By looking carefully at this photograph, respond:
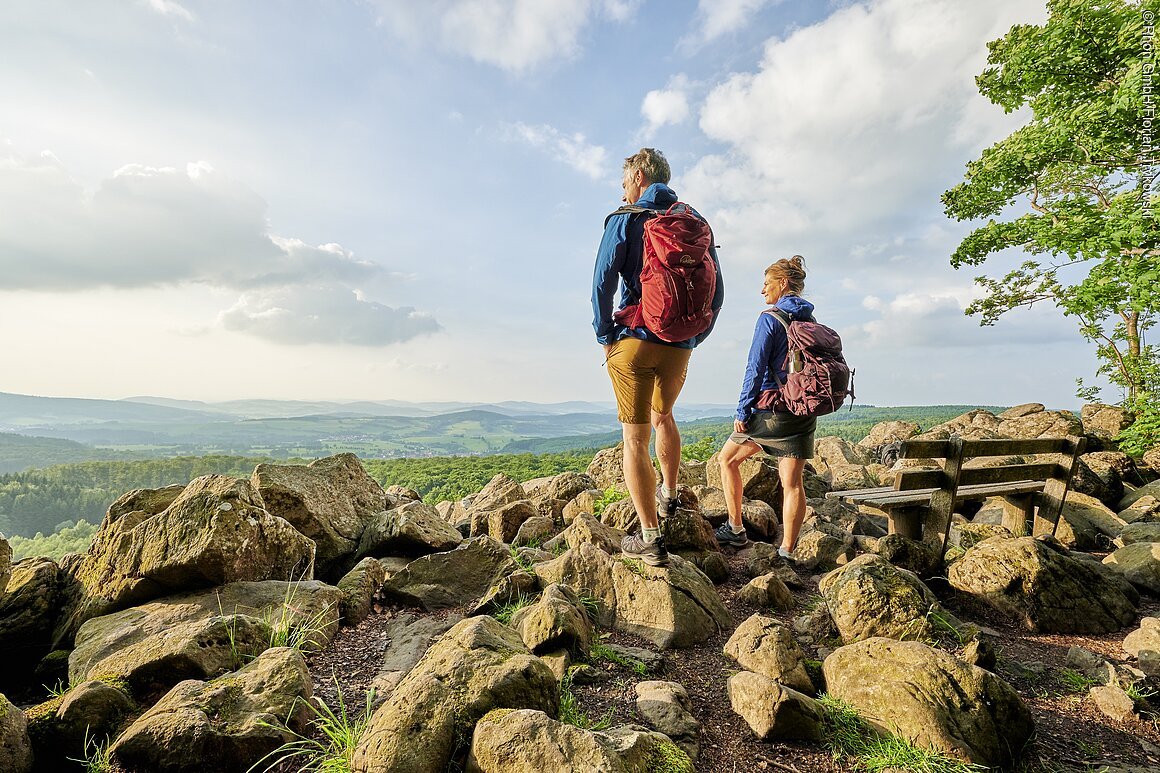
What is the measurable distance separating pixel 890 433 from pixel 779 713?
1918cm

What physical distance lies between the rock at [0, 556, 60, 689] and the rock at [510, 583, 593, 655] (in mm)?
4021

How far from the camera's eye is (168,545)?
4.10 metres

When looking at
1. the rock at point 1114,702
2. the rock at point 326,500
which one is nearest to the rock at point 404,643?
the rock at point 326,500

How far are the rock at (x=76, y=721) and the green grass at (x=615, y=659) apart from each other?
2.80m

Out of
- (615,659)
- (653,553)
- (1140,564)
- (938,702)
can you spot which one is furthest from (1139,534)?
(615,659)

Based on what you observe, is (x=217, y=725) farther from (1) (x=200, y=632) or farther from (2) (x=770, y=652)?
(2) (x=770, y=652)

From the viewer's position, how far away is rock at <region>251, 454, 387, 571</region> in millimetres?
5441

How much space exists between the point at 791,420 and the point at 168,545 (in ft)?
19.5

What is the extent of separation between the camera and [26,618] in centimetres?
422

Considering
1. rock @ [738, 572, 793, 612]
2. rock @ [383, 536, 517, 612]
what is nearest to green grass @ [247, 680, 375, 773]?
rock @ [383, 536, 517, 612]

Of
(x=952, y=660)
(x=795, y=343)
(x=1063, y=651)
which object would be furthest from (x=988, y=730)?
(x=795, y=343)

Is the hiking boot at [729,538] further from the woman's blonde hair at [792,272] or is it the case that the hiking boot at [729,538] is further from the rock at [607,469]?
the woman's blonde hair at [792,272]

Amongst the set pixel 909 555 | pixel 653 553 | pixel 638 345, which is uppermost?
pixel 638 345

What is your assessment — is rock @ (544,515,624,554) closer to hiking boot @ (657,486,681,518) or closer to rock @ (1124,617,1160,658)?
hiking boot @ (657,486,681,518)
